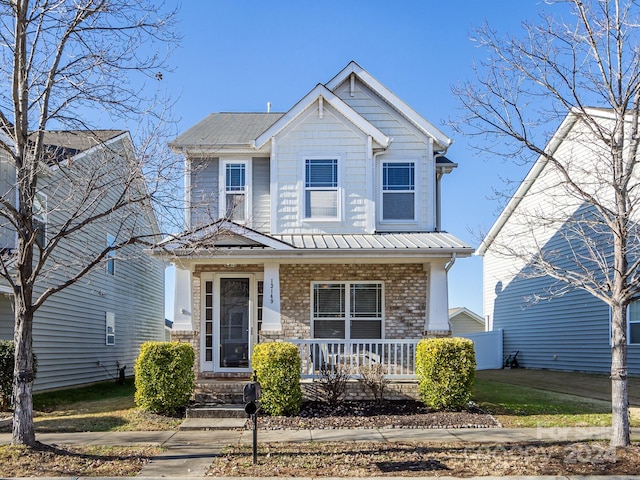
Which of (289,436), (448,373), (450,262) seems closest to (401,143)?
(450,262)

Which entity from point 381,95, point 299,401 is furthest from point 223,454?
point 381,95

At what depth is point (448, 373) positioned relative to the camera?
428 inches

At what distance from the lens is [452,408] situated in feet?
→ 35.8

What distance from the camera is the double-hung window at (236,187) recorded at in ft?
46.9

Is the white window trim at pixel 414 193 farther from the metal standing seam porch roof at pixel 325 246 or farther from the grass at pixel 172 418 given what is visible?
the grass at pixel 172 418

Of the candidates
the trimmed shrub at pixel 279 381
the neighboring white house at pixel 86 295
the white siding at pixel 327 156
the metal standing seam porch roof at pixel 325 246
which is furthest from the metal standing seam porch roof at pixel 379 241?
the neighboring white house at pixel 86 295

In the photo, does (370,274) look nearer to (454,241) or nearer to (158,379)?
(454,241)

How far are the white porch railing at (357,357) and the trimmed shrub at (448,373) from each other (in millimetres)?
1057

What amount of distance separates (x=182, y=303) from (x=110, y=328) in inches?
323

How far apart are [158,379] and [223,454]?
3.18m

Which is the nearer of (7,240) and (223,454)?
(223,454)

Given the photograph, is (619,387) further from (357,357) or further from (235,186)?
(235,186)

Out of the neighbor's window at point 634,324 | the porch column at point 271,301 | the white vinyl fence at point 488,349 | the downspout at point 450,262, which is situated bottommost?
the white vinyl fence at point 488,349

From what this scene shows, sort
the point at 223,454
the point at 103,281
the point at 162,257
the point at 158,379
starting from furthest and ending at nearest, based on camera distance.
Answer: the point at 103,281
the point at 162,257
the point at 158,379
the point at 223,454
